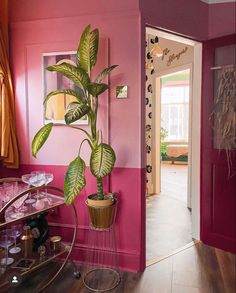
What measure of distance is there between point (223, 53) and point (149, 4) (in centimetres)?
122

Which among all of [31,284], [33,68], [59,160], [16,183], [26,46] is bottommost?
[31,284]

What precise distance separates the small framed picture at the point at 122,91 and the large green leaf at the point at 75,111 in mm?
354

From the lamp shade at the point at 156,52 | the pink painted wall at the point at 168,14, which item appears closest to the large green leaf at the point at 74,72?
the pink painted wall at the point at 168,14

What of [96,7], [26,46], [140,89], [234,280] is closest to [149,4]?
[96,7]

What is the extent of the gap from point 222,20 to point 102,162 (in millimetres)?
1041

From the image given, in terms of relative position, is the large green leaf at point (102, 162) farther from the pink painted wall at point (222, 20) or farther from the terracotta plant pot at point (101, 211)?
the pink painted wall at point (222, 20)

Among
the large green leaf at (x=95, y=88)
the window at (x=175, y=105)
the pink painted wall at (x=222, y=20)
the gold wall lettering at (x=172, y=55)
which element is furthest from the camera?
the window at (x=175, y=105)

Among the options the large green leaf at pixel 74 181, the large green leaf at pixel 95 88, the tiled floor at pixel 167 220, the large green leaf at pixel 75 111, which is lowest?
the tiled floor at pixel 167 220

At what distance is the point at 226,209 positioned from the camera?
103cm

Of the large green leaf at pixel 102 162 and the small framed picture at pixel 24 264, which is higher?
the large green leaf at pixel 102 162

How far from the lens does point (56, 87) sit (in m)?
2.20

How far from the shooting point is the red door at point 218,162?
1002mm

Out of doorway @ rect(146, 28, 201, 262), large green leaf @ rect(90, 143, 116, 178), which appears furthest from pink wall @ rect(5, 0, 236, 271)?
large green leaf @ rect(90, 143, 116, 178)

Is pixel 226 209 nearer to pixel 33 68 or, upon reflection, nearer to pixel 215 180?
pixel 215 180
